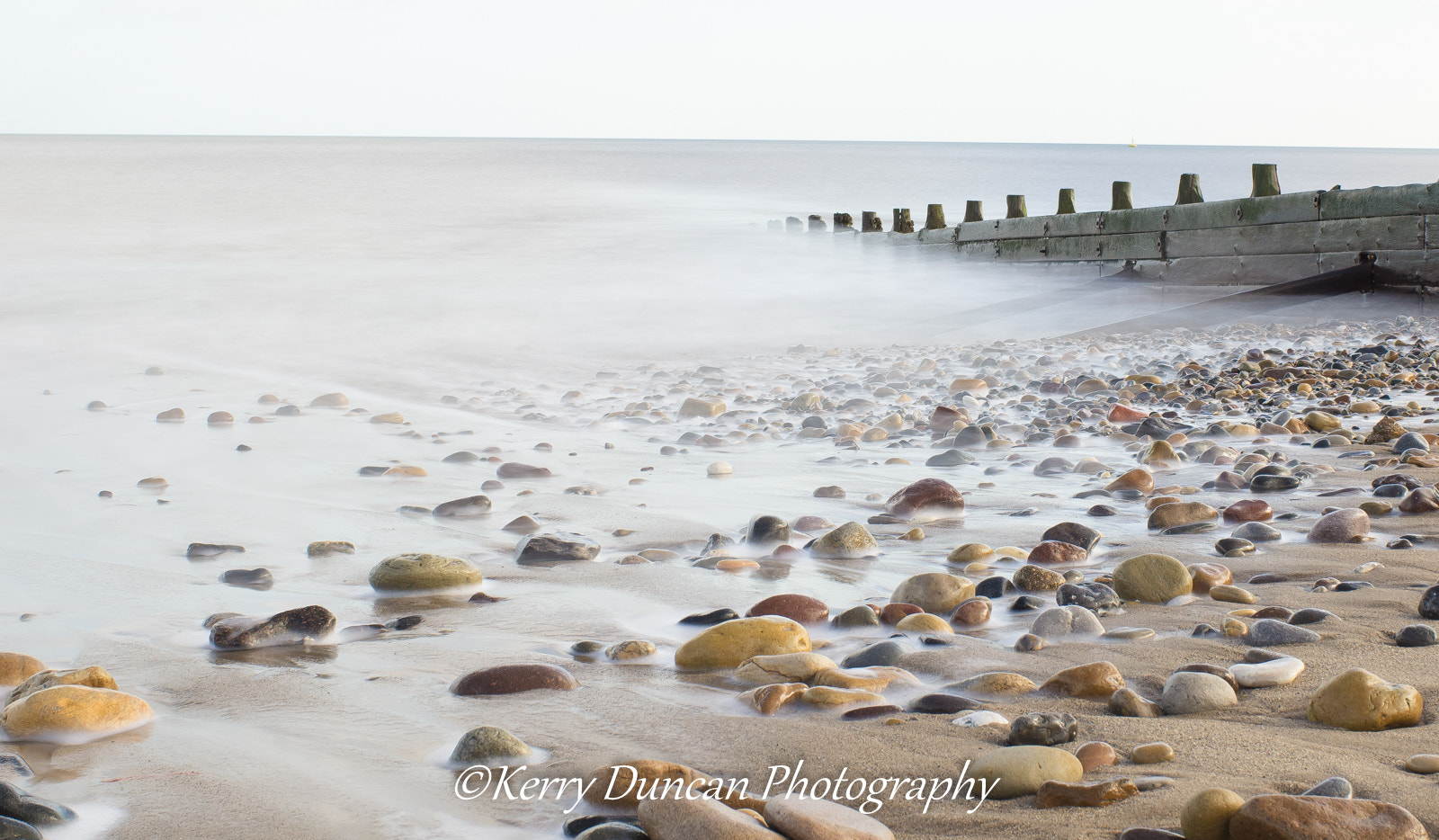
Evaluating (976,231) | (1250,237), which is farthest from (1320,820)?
(976,231)

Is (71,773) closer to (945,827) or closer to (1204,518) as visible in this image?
(945,827)

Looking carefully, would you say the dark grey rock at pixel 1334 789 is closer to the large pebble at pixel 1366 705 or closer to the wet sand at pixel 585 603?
the wet sand at pixel 585 603

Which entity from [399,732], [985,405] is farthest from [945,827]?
[985,405]

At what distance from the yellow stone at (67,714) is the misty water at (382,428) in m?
0.06

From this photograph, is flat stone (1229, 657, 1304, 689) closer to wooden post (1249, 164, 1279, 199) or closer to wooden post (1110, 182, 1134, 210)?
wooden post (1249, 164, 1279, 199)

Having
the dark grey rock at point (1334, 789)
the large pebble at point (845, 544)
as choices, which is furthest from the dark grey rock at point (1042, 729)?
the large pebble at point (845, 544)

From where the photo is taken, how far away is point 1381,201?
823cm

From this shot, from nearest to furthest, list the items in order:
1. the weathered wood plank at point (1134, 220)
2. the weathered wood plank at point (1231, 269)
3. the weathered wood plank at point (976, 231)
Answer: the weathered wood plank at point (1231, 269), the weathered wood plank at point (1134, 220), the weathered wood plank at point (976, 231)

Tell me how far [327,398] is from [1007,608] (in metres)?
4.98

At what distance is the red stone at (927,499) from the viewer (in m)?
3.60

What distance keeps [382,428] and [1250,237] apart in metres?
7.64

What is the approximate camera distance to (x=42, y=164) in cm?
5528

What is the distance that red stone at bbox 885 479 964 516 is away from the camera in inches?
142

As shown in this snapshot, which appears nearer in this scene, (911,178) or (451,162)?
(911,178)
